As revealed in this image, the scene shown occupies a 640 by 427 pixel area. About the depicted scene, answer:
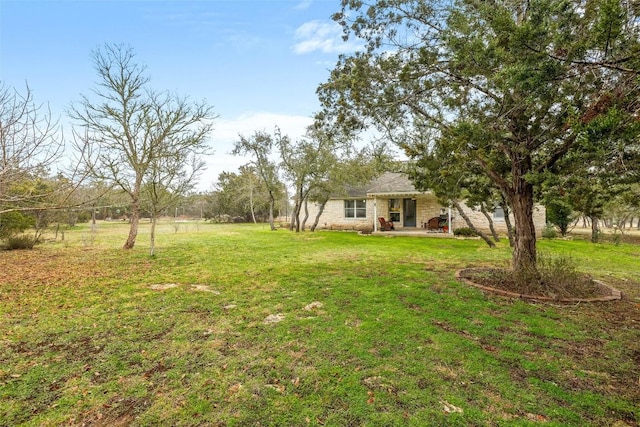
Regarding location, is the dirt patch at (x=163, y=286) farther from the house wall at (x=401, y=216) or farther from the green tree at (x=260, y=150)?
the green tree at (x=260, y=150)

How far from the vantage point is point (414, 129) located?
8.31 m

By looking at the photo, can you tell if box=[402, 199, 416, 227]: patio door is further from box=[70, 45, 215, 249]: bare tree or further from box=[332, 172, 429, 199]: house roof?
box=[70, 45, 215, 249]: bare tree

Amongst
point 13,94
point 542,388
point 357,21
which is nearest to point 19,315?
point 13,94

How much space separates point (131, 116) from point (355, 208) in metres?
15.6

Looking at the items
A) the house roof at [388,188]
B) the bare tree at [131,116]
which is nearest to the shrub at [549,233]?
the house roof at [388,188]

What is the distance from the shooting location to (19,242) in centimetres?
1181

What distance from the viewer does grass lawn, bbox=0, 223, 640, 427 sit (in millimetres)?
2520

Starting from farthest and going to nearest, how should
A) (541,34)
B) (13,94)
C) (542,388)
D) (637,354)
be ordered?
1. (13,94)
2. (637,354)
3. (541,34)
4. (542,388)

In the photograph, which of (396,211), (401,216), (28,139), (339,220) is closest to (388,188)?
(396,211)

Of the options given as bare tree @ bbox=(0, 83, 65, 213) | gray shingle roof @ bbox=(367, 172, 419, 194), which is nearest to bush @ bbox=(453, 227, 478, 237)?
gray shingle roof @ bbox=(367, 172, 419, 194)

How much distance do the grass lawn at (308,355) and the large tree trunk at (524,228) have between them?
1279mm

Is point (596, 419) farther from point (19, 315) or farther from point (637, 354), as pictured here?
point (19, 315)

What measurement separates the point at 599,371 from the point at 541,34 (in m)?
→ 3.45

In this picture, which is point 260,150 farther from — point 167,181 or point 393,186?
point 167,181
